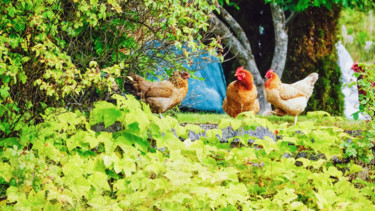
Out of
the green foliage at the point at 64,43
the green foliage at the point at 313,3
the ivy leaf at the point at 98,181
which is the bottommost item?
the ivy leaf at the point at 98,181

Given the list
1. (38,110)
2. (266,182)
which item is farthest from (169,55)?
(266,182)

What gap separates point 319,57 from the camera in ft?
30.0

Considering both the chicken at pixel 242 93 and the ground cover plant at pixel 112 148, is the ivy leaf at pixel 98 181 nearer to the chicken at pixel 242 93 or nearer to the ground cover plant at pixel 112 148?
the ground cover plant at pixel 112 148

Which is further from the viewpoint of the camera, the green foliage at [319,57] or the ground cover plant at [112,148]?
the green foliage at [319,57]

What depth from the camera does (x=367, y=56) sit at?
1445 centimetres

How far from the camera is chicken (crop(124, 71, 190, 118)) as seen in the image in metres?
5.06

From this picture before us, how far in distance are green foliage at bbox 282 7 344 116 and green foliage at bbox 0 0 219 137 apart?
17.5 feet

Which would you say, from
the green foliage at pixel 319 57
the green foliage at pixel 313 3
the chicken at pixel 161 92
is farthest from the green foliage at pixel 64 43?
the green foliage at pixel 319 57

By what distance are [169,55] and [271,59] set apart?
5664mm

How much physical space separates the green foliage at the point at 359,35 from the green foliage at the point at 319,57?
296cm

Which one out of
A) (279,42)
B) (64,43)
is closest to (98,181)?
(64,43)

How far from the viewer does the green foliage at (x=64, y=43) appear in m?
3.20

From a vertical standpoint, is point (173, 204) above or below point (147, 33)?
below

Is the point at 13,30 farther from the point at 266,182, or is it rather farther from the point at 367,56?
the point at 367,56
